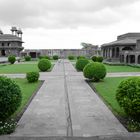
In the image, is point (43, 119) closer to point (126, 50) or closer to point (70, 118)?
point (70, 118)

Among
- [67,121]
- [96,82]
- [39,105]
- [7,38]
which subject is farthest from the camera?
[7,38]

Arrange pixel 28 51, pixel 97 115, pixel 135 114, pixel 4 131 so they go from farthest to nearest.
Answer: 1. pixel 28 51
2. pixel 97 115
3. pixel 135 114
4. pixel 4 131

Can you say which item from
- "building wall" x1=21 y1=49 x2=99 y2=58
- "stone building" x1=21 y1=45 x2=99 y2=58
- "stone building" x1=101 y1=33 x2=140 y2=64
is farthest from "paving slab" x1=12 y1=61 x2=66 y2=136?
"building wall" x1=21 y1=49 x2=99 y2=58

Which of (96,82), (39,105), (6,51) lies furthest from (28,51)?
(39,105)

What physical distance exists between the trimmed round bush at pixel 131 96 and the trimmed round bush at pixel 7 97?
3.40 m

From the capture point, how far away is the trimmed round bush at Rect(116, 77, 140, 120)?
305 inches

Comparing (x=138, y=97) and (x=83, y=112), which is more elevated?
(x=138, y=97)

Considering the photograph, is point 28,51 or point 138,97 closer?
point 138,97

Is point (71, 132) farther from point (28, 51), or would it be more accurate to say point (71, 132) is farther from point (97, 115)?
point (28, 51)

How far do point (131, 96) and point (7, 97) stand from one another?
378 cm

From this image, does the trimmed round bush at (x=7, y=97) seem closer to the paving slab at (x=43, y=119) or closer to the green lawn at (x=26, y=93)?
the paving slab at (x=43, y=119)

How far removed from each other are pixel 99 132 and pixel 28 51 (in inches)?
3445

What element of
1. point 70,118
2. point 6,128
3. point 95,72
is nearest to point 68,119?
point 70,118

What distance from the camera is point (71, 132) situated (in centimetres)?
736
